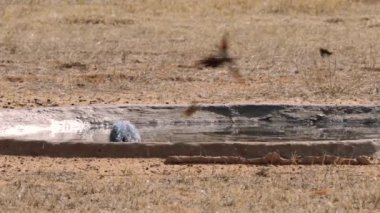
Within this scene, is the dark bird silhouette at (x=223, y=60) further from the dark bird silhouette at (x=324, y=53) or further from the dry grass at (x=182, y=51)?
the dark bird silhouette at (x=324, y=53)

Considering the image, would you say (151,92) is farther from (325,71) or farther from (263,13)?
(263,13)

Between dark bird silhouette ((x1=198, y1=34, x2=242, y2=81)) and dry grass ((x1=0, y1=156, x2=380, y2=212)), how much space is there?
17.5ft

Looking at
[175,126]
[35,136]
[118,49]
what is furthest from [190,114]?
[118,49]

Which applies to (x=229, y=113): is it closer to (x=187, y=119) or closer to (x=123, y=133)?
(x=187, y=119)

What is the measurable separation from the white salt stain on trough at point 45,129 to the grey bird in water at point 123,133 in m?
0.95

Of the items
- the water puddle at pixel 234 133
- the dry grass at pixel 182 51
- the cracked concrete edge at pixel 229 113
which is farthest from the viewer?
the dry grass at pixel 182 51

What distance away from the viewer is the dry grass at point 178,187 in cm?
653

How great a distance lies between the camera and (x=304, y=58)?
14695 millimetres

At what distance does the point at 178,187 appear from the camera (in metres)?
7.15

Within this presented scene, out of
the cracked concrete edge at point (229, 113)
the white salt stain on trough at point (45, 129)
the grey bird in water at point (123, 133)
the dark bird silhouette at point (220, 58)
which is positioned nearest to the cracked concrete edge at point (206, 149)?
the grey bird in water at point (123, 133)

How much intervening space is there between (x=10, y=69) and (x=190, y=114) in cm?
413

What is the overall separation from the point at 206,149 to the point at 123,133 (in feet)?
4.24

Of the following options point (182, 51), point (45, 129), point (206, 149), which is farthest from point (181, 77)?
point (206, 149)

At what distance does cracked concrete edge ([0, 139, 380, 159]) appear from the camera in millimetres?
8164
